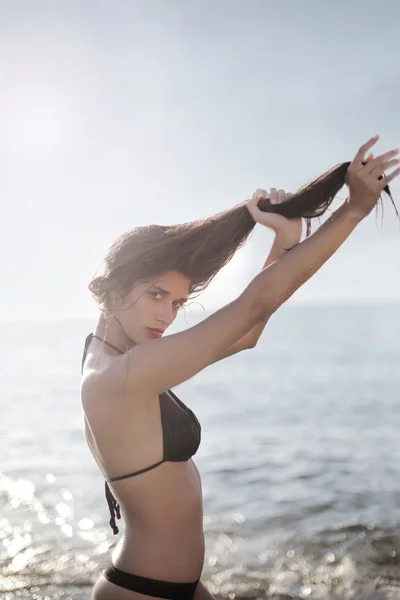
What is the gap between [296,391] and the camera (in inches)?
1088

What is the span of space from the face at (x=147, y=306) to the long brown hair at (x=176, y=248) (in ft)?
0.13

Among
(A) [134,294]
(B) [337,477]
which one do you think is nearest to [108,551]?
(B) [337,477]

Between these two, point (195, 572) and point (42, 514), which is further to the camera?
point (42, 514)

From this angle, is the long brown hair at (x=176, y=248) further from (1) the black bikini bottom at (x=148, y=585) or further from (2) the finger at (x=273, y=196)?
(1) the black bikini bottom at (x=148, y=585)

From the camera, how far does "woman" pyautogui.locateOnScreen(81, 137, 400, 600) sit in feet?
8.03

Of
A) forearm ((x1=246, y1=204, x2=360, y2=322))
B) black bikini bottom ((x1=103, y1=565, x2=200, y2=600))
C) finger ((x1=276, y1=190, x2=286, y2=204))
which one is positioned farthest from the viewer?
black bikini bottom ((x1=103, y1=565, x2=200, y2=600))

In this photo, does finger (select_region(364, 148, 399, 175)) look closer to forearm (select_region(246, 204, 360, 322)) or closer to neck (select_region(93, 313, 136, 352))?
forearm (select_region(246, 204, 360, 322))

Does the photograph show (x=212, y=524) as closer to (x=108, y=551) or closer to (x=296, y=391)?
(x=108, y=551)

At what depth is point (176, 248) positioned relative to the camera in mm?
2893

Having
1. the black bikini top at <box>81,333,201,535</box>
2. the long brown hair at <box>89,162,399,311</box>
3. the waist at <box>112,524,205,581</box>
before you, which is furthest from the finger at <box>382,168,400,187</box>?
the waist at <box>112,524,205,581</box>

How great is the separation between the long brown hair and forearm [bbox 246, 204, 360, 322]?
0.88 ft

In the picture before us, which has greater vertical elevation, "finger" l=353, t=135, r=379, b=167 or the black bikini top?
"finger" l=353, t=135, r=379, b=167

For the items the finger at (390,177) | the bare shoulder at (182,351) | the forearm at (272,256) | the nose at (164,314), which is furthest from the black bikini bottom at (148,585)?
the finger at (390,177)

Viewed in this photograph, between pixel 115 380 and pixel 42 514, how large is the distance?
8330 mm
